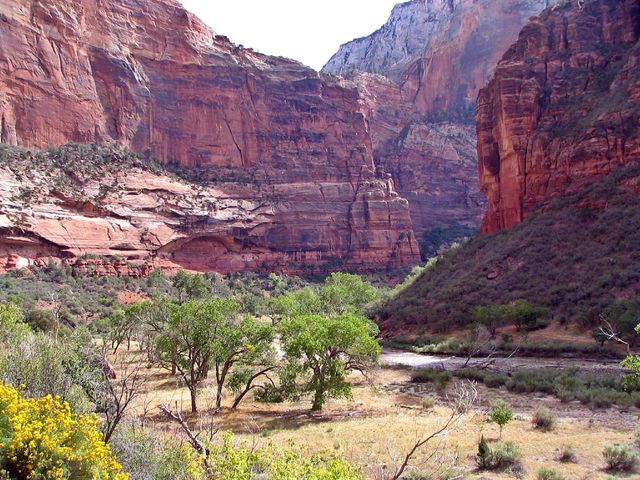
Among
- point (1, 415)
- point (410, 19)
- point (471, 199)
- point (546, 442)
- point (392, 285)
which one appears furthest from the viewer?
point (410, 19)

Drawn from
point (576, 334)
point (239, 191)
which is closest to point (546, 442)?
point (576, 334)

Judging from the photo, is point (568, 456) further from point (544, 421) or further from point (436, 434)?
point (436, 434)

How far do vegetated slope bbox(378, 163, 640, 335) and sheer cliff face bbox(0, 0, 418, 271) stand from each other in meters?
34.8

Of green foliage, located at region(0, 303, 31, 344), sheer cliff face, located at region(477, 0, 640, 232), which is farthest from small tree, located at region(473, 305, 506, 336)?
green foliage, located at region(0, 303, 31, 344)

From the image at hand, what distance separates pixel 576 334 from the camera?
31625 millimetres

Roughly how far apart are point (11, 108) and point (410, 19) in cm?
12400

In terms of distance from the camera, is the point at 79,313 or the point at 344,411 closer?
the point at 344,411

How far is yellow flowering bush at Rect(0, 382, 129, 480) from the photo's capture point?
594 centimetres

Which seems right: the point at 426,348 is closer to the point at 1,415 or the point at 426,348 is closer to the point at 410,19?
the point at 1,415

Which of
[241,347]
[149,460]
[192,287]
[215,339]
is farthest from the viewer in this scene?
[192,287]

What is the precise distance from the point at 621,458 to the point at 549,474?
7.20 ft

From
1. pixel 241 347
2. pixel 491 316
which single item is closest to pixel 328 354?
pixel 241 347

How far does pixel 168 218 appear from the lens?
7019cm

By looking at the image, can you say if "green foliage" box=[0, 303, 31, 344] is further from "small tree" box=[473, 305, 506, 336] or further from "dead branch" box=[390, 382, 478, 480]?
"small tree" box=[473, 305, 506, 336]
